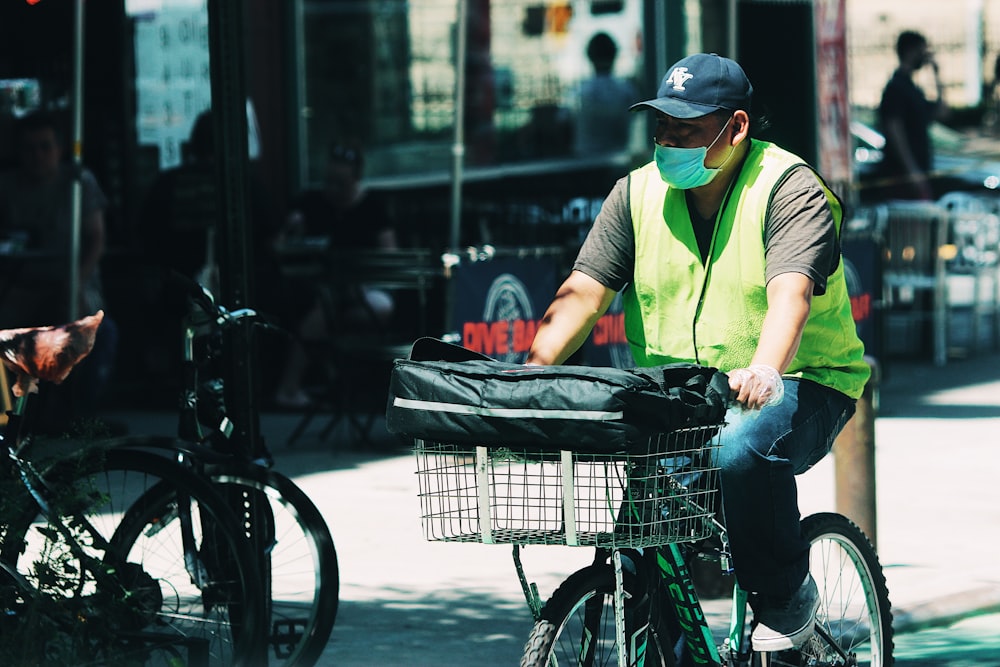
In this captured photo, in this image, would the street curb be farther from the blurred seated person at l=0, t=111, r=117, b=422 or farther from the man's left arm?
the blurred seated person at l=0, t=111, r=117, b=422

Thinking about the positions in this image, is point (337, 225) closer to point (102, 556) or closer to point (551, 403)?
point (102, 556)

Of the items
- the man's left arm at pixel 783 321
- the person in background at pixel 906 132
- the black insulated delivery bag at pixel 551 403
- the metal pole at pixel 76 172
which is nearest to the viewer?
the black insulated delivery bag at pixel 551 403

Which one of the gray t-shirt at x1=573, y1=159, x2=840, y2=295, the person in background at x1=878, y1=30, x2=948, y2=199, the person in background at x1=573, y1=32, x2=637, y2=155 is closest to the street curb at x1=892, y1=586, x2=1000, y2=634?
the gray t-shirt at x1=573, y1=159, x2=840, y2=295

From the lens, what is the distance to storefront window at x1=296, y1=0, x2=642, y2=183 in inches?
507

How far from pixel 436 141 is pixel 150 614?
28.8 feet

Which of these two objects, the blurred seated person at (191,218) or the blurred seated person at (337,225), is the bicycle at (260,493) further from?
the blurred seated person at (191,218)

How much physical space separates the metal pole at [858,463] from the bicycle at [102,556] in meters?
2.54

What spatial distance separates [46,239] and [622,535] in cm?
761

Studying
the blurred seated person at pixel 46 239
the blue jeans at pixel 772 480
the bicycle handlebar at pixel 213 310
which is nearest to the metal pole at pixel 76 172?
the blurred seated person at pixel 46 239

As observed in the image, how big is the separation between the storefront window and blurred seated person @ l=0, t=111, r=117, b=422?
2.30m

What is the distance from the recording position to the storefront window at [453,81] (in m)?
12.9

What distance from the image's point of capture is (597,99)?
14.7 meters

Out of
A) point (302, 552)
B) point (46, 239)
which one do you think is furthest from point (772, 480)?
point (46, 239)

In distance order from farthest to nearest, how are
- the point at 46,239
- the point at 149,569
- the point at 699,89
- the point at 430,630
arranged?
the point at 46,239, the point at 430,630, the point at 149,569, the point at 699,89
